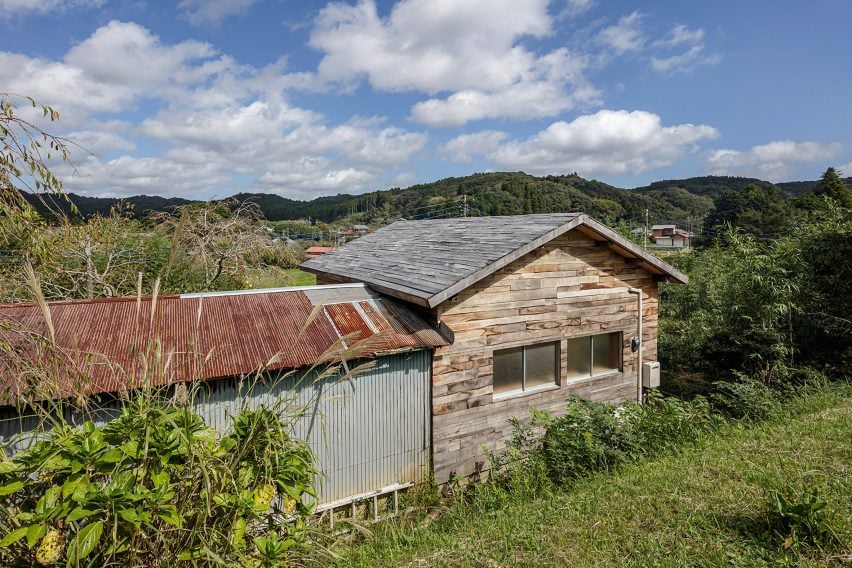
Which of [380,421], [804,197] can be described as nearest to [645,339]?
[380,421]

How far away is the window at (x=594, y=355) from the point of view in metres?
8.42

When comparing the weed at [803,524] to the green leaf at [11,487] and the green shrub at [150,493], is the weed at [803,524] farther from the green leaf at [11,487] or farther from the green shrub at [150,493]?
the green leaf at [11,487]

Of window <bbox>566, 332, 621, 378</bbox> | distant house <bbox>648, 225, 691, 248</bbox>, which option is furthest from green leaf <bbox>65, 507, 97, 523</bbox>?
distant house <bbox>648, 225, 691, 248</bbox>

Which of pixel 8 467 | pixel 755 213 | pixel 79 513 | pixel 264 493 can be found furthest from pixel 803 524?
→ pixel 755 213

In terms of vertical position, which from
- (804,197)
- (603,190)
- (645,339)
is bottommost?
(645,339)

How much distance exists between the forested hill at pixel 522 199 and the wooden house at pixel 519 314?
32.9 meters

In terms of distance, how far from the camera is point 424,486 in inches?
267

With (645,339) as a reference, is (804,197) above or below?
above

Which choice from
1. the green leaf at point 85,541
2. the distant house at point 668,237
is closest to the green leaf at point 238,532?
the green leaf at point 85,541

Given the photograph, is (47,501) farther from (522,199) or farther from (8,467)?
(522,199)

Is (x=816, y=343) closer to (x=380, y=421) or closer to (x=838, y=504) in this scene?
(x=838, y=504)

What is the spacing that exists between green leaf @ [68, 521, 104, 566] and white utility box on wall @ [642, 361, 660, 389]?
9.12 meters

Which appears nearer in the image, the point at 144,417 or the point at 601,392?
the point at 144,417

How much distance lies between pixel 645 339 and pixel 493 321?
12.5 ft
